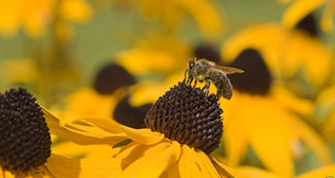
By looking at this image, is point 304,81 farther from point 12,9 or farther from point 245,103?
point 12,9

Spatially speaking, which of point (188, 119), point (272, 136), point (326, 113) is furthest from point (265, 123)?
point (188, 119)

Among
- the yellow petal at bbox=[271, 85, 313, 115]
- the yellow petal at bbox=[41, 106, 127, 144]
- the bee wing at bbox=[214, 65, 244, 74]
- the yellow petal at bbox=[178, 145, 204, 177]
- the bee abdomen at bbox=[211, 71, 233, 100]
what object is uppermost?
the bee wing at bbox=[214, 65, 244, 74]

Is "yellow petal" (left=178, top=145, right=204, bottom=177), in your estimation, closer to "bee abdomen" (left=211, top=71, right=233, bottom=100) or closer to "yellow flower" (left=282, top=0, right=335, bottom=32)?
"bee abdomen" (left=211, top=71, right=233, bottom=100)

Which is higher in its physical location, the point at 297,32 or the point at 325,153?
the point at 297,32

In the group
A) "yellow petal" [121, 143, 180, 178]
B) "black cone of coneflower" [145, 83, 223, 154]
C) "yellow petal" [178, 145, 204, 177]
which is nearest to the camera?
"yellow petal" [121, 143, 180, 178]

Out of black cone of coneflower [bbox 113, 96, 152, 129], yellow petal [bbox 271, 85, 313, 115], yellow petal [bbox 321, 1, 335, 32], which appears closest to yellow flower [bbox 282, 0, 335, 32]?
yellow petal [bbox 321, 1, 335, 32]

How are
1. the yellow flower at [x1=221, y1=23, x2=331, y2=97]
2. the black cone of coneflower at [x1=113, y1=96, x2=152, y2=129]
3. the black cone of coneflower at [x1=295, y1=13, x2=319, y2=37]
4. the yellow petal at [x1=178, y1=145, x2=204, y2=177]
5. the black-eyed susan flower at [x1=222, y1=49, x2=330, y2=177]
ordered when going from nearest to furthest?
1. the yellow petal at [x1=178, y1=145, x2=204, y2=177]
2. the black cone of coneflower at [x1=113, y1=96, x2=152, y2=129]
3. the black-eyed susan flower at [x1=222, y1=49, x2=330, y2=177]
4. the yellow flower at [x1=221, y1=23, x2=331, y2=97]
5. the black cone of coneflower at [x1=295, y1=13, x2=319, y2=37]

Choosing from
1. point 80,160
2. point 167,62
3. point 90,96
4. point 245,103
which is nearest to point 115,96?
point 90,96
